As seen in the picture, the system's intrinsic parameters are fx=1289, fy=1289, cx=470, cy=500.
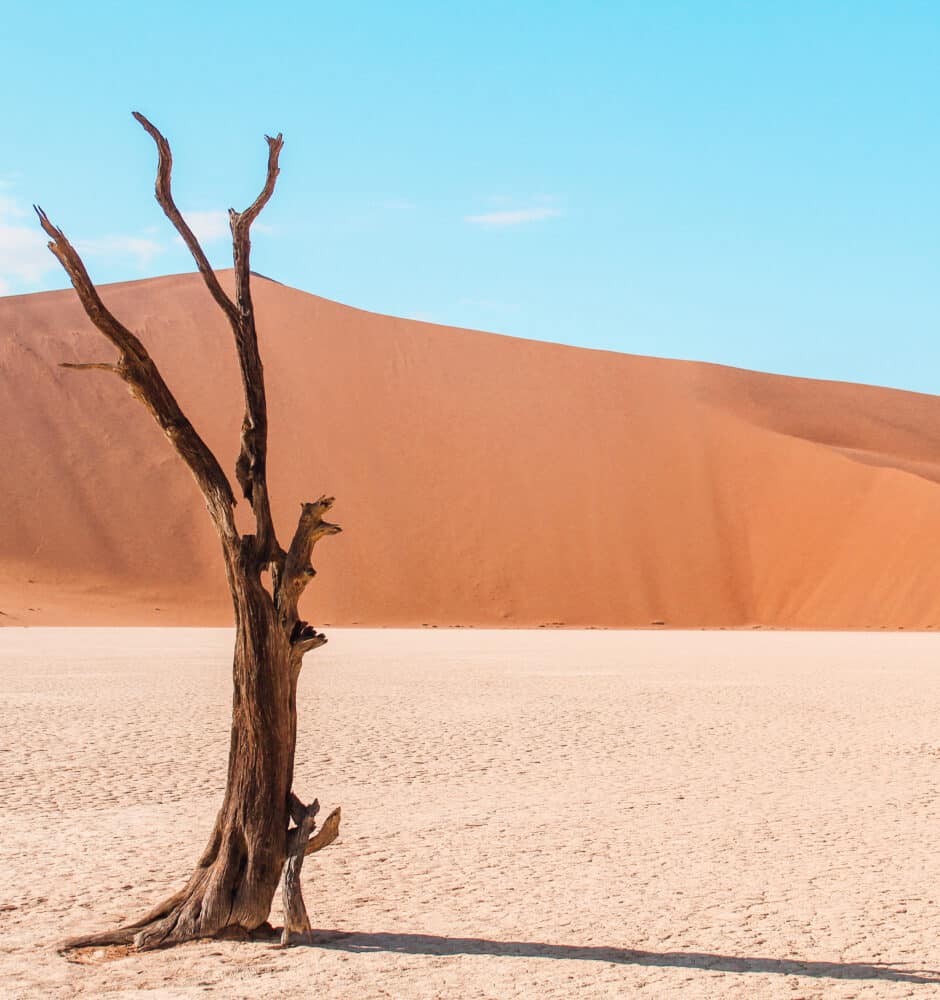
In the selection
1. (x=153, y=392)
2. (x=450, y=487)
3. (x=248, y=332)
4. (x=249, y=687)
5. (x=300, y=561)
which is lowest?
(x=249, y=687)

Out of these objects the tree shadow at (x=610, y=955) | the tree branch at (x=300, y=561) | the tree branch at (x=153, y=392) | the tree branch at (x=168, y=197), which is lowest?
the tree shadow at (x=610, y=955)

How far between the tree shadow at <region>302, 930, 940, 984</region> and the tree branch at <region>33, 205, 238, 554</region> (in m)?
1.68

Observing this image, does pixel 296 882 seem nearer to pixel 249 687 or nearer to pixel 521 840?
pixel 249 687

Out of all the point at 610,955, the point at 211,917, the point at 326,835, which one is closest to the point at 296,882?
the point at 326,835

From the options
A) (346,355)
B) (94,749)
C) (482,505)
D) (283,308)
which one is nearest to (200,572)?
(482,505)

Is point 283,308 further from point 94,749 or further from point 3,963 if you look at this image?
point 3,963

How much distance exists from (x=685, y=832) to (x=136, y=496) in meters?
44.0

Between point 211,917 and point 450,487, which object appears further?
point 450,487

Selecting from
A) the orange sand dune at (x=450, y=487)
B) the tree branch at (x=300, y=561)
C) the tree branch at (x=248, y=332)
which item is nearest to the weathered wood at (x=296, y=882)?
the tree branch at (x=300, y=561)

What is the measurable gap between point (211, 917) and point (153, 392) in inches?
83.1

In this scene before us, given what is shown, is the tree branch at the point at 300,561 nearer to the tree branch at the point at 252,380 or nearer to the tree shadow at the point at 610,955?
the tree branch at the point at 252,380

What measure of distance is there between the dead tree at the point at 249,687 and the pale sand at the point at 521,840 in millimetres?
191

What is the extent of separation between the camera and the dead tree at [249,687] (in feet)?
16.7

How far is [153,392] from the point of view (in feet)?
16.8
